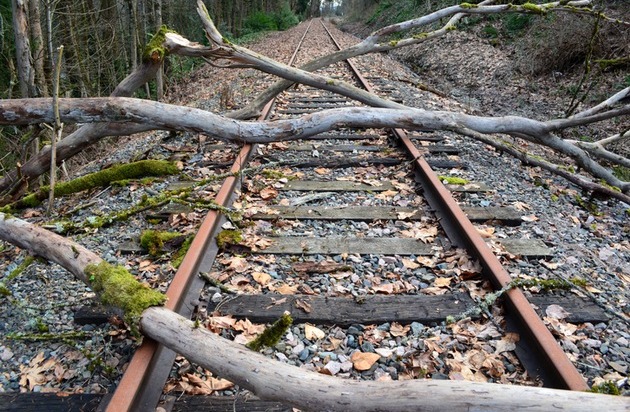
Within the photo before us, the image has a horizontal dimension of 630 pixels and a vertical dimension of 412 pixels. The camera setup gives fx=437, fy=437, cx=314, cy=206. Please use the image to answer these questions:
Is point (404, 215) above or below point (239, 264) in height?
above

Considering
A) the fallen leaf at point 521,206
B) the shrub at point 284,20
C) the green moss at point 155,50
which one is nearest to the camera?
the fallen leaf at point 521,206

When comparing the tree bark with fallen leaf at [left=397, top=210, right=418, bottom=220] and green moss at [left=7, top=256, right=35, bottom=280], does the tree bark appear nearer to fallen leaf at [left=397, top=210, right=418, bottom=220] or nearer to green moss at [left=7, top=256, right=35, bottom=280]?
green moss at [left=7, top=256, right=35, bottom=280]

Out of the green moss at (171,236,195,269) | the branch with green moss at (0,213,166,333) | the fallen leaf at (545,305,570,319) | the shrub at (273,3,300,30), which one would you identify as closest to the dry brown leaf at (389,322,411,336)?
the fallen leaf at (545,305,570,319)

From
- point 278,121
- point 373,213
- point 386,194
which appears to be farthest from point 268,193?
point 386,194

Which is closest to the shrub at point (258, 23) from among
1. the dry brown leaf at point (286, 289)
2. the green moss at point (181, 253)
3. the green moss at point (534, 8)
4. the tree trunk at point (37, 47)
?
the tree trunk at point (37, 47)

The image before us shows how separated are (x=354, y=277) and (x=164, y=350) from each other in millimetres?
1323

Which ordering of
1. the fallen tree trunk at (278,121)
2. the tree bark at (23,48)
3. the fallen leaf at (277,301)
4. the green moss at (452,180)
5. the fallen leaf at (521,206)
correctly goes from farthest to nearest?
1. the tree bark at (23,48)
2. the green moss at (452,180)
3. the fallen tree trunk at (278,121)
4. the fallen leaf at (521,206)
5. the fallen leaf at (277,301)

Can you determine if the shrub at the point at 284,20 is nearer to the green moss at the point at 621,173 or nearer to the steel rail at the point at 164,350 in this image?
the green moss at the point at 621,173

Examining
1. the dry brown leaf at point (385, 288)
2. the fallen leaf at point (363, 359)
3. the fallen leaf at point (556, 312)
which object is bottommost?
the fallen leaf at point (363, 359)

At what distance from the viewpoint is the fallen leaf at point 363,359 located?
91.8 inches

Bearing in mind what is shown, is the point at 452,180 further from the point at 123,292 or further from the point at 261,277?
the point at 123,292

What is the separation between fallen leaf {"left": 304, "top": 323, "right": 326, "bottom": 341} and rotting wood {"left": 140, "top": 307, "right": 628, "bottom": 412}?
0.51 m

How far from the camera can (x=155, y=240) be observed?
11.1ft

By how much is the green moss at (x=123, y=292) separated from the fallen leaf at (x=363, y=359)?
111 centimetres
